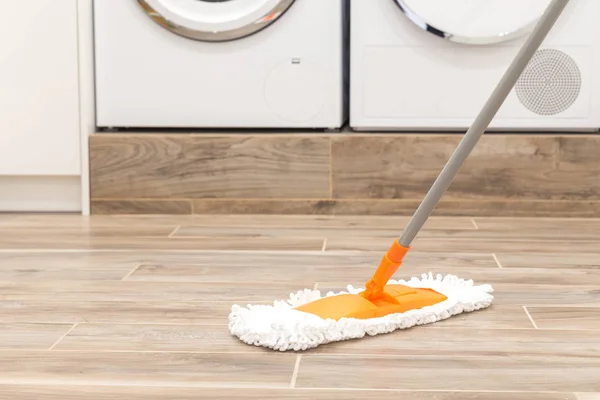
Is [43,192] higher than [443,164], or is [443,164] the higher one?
[443,164]

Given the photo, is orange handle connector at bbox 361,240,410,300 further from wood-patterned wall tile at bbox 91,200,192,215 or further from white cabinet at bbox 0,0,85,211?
white cabinet at bbox 0,0,85,211

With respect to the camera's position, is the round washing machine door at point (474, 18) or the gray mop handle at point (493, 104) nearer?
the gray mop handle at point (493, 104)

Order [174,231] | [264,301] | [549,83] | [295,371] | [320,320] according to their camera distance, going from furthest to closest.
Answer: [549,83] → [174,231] → [264,301] → [320,320] → [295,371]

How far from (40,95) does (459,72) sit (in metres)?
0.86

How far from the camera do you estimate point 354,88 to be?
1.91 m

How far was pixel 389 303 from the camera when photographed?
3.80ft

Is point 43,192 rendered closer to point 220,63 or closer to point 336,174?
point 220,63

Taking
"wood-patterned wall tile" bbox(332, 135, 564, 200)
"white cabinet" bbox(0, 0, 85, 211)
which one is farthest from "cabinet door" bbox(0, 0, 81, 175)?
"wood-patterned wall tile" bbox(332, 135, 564, 200)

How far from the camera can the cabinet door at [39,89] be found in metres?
1.91

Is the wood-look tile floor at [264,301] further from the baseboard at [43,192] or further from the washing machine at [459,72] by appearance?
the washing machine at [459,72]

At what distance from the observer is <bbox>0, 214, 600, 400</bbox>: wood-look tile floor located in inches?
36.8

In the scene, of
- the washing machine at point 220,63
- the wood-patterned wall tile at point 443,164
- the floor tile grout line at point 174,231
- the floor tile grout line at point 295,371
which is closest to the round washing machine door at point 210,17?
the washing machine at point 220,63

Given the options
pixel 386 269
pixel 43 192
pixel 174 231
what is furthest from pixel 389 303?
pixel 43 192

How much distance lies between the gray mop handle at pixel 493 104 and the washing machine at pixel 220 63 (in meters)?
0.84
